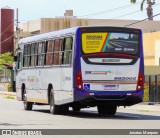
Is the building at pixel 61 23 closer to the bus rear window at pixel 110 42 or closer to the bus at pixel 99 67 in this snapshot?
the bus at pixel 99 67

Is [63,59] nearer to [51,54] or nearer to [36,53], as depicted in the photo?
[51,54]

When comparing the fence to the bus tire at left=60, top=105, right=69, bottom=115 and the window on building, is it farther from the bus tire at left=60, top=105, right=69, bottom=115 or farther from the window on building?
the window on building

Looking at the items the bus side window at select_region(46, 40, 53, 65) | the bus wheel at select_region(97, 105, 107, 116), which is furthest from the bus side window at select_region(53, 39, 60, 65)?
the bus wheel at select_region(97, 105, 107, 116)

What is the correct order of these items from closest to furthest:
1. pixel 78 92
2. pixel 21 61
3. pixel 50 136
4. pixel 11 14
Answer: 1. pixel 50 136
2. pixel 78 92
3. pixel 21 61
4. pixel 11 14

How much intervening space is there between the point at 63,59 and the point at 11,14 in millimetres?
88745

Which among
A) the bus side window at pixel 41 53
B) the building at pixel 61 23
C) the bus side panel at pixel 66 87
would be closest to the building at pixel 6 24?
the building at pixel 61 23

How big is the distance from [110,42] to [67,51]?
177cm

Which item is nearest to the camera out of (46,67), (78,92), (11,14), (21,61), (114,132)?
(114,132)

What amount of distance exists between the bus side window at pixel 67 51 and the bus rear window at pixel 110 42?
28.5 inches

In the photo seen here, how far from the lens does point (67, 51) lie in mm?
26625

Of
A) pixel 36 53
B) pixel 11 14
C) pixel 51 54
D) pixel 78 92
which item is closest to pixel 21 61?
pixel 36 53

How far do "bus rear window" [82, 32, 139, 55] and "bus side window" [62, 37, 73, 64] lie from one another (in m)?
0.72

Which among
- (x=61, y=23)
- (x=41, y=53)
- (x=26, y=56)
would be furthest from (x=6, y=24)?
(x=41, y=53)

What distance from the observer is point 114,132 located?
18.6 meters
